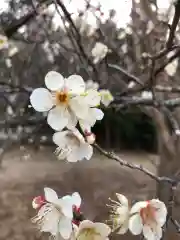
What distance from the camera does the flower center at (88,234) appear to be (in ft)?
2.62

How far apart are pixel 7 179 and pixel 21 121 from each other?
1.55m

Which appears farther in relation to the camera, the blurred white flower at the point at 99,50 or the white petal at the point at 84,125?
the blurred white flower at the point at 99,50

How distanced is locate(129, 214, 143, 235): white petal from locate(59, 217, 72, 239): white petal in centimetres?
10

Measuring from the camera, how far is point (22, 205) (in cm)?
333

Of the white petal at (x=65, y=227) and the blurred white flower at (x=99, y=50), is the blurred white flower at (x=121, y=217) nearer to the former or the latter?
the white petal at (x=65, y=227)

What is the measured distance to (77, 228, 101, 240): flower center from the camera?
797 mm

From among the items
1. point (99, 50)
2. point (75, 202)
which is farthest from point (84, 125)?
point (99, 50)

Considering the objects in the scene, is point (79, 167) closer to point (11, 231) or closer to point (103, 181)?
point (103, 181)

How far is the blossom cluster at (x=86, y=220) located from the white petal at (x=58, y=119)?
103 mm

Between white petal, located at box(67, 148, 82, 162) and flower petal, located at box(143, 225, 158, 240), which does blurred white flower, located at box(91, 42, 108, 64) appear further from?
flower petal, located at box(143, 225, 158, 240)

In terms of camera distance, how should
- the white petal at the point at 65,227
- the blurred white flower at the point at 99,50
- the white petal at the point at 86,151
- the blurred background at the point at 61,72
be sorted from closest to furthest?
the white petal at the point at 65,227
the white petal at the point at 86,151
the blurred background at the point at 61,72
the blurred white flower at the point at 99,50

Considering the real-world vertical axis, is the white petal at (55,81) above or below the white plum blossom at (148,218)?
above

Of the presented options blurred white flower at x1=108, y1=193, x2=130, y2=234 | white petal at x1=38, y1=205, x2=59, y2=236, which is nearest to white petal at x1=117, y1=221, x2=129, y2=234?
blurred white flower at x1=108, y1=193, x2=130, y2=234

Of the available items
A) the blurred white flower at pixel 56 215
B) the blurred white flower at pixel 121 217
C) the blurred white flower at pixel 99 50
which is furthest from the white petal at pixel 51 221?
the blurred white flower at pixel 99 50
